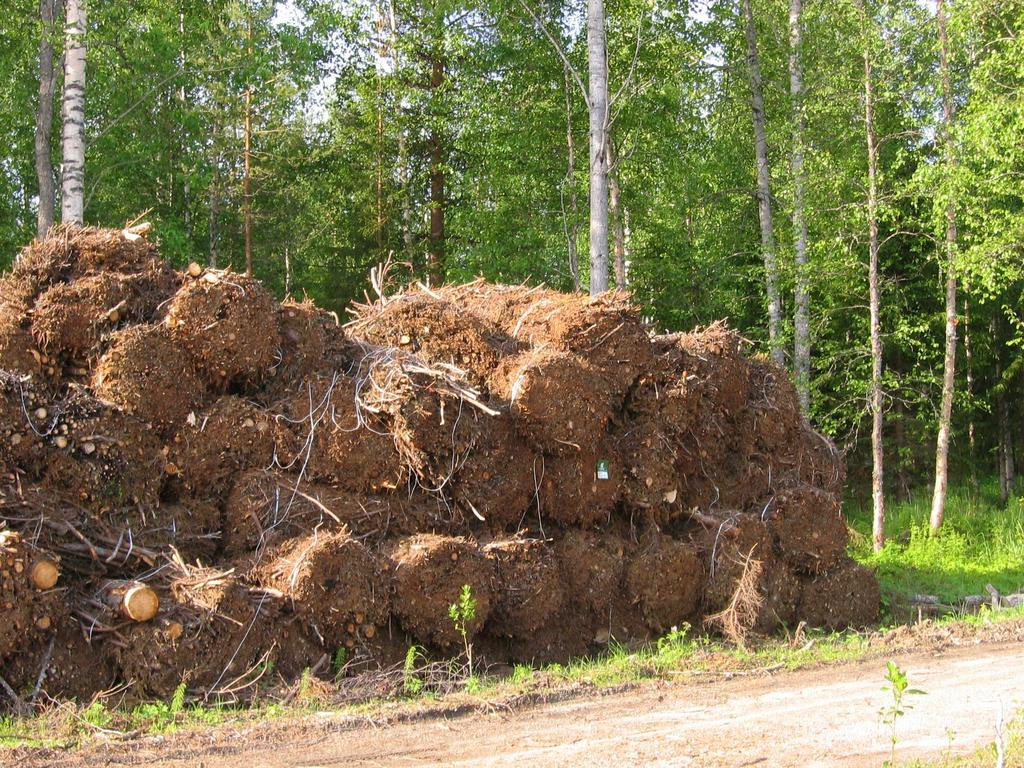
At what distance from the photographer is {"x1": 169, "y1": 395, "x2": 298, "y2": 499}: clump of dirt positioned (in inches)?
322

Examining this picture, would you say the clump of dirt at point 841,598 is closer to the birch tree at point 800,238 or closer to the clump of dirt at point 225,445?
the clump of dirt at point 225,445

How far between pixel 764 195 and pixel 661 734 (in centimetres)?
1348

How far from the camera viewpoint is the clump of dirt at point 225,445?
322 inches

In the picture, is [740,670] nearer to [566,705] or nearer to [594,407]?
[566,705]

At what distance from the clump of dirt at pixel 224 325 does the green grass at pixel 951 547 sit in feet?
26.7

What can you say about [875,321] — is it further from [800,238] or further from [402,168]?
[402,168]

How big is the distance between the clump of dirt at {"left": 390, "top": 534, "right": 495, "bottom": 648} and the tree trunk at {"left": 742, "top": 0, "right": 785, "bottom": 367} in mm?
10307

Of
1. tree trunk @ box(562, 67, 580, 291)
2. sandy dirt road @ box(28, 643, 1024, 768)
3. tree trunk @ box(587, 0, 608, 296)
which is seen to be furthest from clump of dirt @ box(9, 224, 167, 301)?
tree trunk @ box(562, 67, 580, 291)

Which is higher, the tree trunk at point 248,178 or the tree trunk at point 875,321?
the tree trunk at point 248,178

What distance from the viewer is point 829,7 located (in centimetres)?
1881

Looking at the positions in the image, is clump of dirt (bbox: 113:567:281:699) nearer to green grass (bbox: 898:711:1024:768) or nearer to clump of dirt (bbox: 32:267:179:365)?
clump of dirt (bbox: 32:267:179:365)

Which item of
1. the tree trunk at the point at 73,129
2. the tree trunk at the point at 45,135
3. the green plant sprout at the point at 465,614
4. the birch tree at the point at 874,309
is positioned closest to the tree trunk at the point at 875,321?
the birch tree at the point at 874,309

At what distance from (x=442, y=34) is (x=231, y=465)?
14.2m

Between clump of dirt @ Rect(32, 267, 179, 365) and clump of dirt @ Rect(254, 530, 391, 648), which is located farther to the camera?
clump of dirt @ Rect(32, 267, 179, 365)
